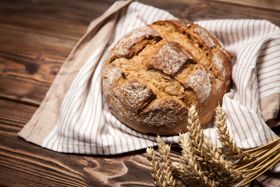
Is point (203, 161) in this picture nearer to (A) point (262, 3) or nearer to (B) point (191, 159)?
(B) point (191, 159)

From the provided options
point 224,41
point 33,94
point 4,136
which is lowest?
point 4,136

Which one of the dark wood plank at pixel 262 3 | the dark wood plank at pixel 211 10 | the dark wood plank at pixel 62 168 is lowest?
the dark wood plank at pixel 62 168

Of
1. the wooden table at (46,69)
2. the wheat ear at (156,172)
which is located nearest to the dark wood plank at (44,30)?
the wooden table at (46,69)

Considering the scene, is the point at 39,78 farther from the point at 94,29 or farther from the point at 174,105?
the point at 174,105

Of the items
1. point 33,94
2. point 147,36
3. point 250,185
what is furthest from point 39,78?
point 250,185

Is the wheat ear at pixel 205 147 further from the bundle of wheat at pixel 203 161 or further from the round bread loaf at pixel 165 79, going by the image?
the round bread loaf at pixel 165 79

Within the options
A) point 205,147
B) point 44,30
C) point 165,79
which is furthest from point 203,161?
point 44,30

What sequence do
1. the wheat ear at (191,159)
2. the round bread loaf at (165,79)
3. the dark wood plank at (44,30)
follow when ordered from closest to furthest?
the wheat ear at (191,159)
the round bread loaf at (165,79)
the dark wood plank at (44,30)

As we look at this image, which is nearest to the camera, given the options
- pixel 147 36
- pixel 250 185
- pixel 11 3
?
pixel 250 185
